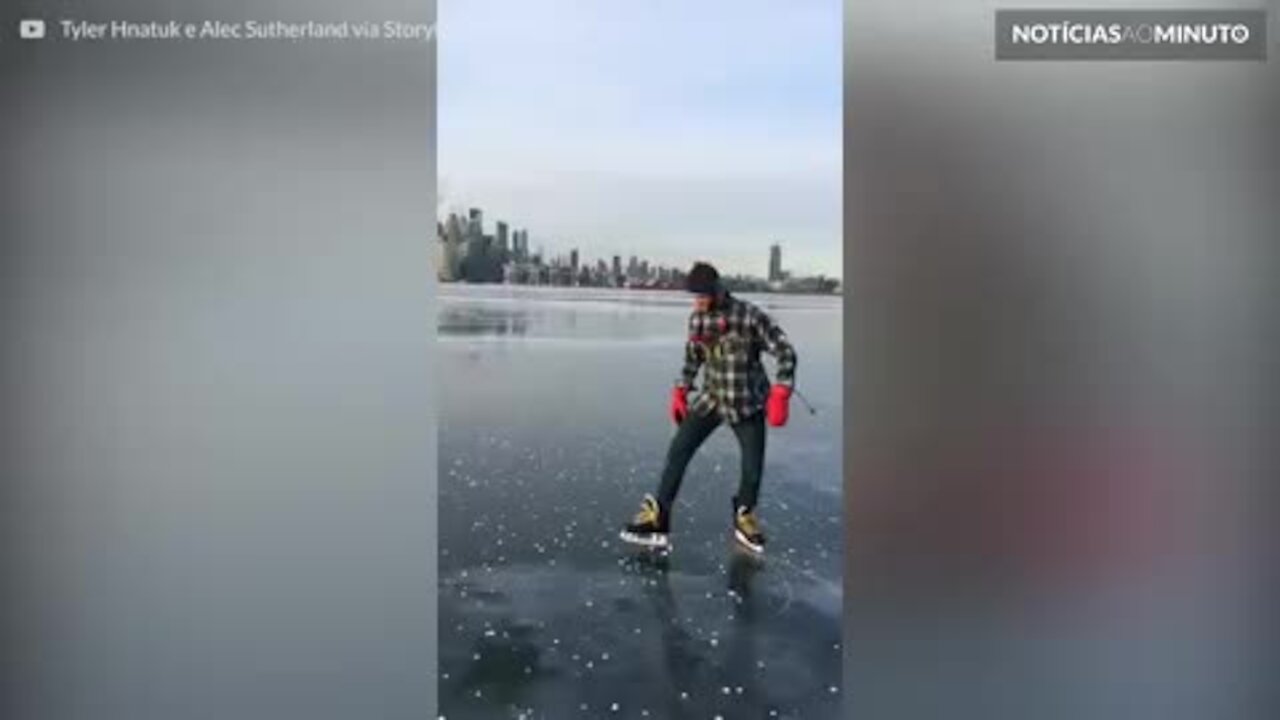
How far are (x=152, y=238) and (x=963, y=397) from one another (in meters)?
0.98

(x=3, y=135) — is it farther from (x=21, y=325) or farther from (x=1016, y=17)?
(x=1016, y=17)

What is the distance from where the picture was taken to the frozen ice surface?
55.1 inches

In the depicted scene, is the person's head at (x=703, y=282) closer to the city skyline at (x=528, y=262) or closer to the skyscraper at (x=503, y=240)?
the city skyline at (x=528, y=262)

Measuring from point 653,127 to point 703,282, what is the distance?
0.66 feet

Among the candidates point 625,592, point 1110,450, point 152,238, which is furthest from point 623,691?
point 152,238

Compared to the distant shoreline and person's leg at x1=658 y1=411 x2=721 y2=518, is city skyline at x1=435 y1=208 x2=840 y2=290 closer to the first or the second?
the distant shoreline

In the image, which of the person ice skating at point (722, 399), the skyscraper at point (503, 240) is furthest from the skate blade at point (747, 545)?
the skyscraper at point (503, 240)

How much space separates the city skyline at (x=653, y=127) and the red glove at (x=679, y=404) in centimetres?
16

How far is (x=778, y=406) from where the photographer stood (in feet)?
4.74

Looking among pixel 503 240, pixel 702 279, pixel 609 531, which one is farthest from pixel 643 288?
pixel 609 531

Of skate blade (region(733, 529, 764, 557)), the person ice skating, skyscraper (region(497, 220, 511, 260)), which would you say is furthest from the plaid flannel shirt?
skyscraper (region(497, 220, 511, 260))

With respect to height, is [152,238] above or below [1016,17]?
below

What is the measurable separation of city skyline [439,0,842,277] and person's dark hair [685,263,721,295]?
0.01 meters

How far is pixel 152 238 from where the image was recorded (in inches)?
A: 55.4
